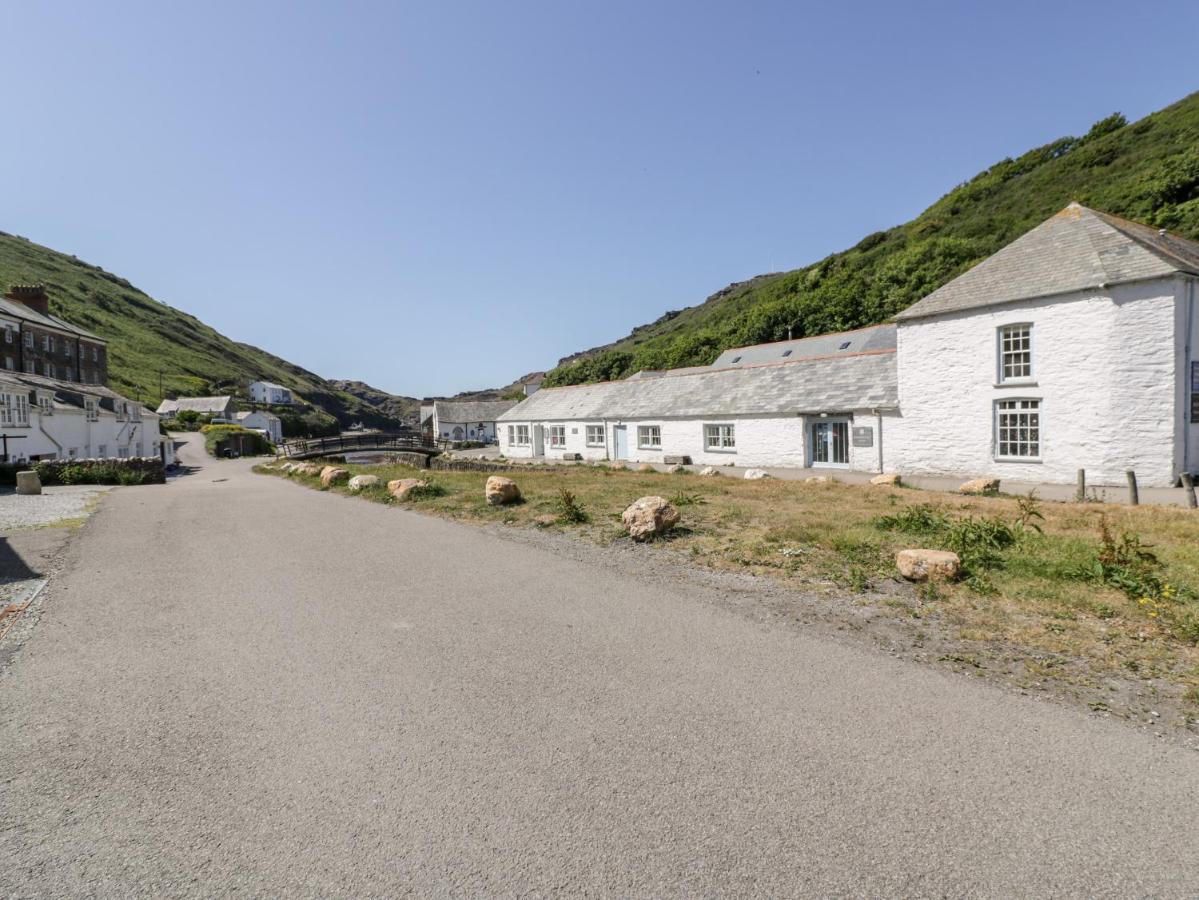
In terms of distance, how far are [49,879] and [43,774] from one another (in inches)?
48.4

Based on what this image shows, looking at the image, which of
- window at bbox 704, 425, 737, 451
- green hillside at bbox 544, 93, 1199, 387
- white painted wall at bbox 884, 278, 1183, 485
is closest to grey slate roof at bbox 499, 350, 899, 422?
window at bbox 704, 425, 737, 451

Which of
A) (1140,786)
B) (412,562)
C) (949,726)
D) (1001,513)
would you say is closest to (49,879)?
(949,726)

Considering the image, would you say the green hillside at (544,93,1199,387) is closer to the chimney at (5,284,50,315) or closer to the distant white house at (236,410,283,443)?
the distant white house at (236,410,283,443)

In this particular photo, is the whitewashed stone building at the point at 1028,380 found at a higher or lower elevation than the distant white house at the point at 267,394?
lower

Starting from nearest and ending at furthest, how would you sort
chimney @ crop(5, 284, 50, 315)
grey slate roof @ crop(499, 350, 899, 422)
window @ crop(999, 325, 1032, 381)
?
window @ crop(999, 325, 1032, 381) → grey slate roof @ crop(499, 350, 899, 422) → chimney @ crop(5, 284, 50, 315)

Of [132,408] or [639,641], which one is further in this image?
[132,408]

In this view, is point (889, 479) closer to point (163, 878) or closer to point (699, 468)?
point (699, 468)

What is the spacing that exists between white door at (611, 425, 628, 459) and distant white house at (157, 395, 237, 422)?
8137 centimetres

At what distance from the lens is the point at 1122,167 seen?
7706 centimetres

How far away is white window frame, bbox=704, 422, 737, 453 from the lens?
28391 mm

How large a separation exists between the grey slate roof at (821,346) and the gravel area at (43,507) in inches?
1320

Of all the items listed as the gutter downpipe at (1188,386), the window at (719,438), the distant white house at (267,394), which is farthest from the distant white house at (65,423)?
the distant white house at (267,394)

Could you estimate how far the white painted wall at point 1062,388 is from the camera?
55.4ft

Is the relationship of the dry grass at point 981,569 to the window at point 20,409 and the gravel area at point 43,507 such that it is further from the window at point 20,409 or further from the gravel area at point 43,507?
the window at point 20,409
